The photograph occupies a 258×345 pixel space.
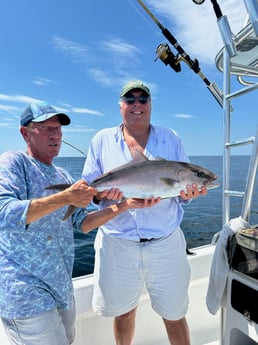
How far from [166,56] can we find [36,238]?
2042mm

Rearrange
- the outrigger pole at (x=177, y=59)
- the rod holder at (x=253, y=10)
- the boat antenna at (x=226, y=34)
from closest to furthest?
the rod holder at (x=253, y=10) → the boat antenna at (x=226, y=34) → the outrigger pole at (x=177, y=59)

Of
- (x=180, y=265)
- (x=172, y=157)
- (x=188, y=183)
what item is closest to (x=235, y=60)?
(x=172, y=157)

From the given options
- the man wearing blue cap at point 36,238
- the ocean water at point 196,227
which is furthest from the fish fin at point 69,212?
the ocean water at point 196,227

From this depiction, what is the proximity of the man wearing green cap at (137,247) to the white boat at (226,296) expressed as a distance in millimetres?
279

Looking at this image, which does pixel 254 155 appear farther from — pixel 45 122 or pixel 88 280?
pixel 88 280

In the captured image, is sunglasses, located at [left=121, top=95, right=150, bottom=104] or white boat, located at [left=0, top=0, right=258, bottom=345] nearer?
white boat, located at [left=0, top=0, right=258, bottom=345]

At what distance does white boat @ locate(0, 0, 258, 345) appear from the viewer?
1742 mm

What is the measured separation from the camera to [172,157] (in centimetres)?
237

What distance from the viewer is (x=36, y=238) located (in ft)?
5.42

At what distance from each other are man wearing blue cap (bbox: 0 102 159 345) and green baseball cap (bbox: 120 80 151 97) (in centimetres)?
58

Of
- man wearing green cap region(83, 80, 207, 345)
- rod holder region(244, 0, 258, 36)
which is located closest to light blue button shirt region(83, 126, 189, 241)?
man wearing green cap region(83, 80, 207, 345)

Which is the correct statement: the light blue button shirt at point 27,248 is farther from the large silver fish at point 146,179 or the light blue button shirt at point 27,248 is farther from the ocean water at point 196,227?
the ocean water at point 196,227

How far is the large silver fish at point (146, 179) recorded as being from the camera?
6.82 feet

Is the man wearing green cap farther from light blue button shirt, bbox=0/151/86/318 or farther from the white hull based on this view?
light blue button shirt, bbox=0/151/86/318
